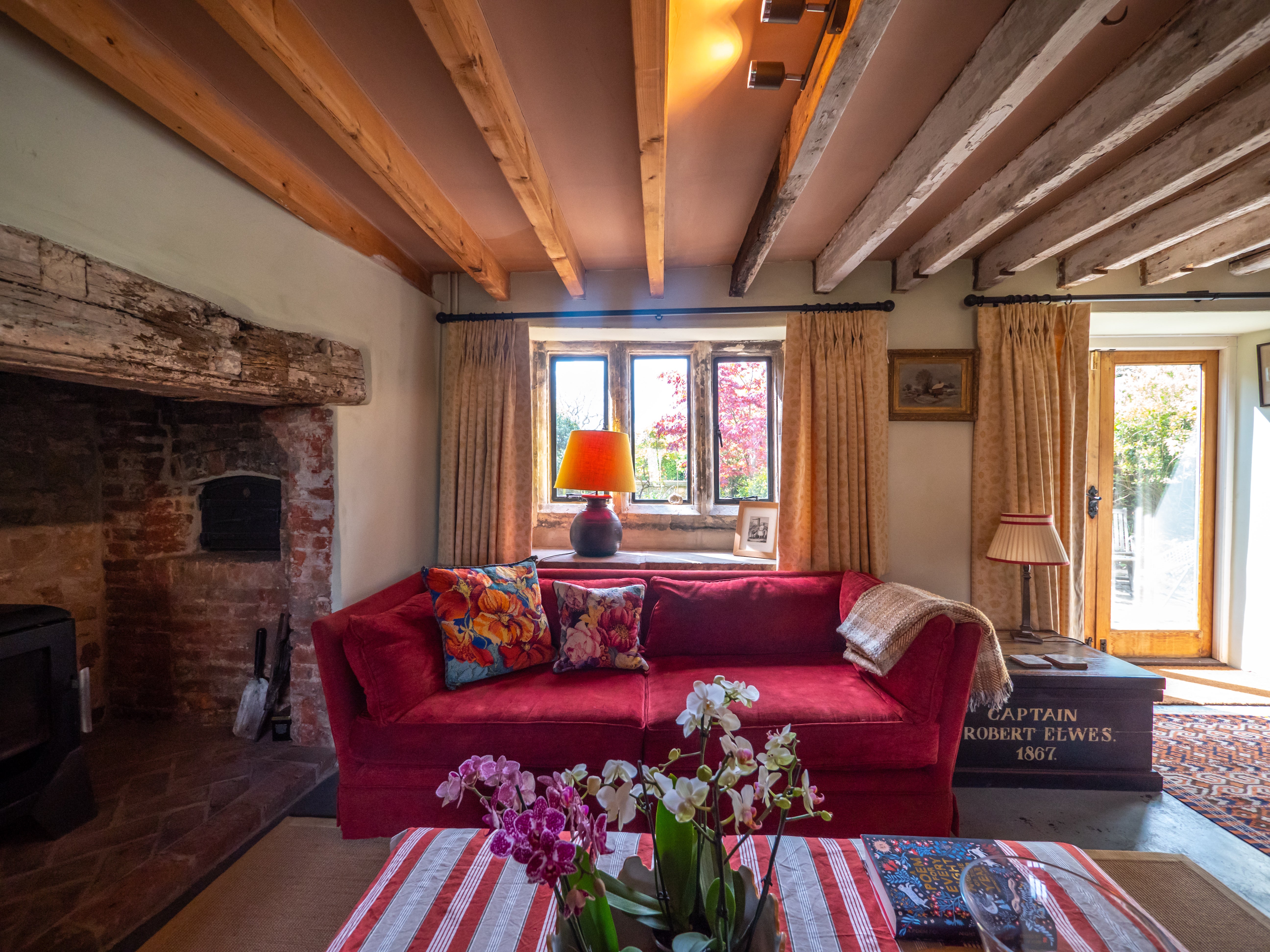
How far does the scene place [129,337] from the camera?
1400 mm

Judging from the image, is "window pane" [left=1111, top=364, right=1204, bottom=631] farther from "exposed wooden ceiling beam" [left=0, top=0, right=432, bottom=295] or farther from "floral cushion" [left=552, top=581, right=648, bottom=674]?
"exposed wooden ceiling beam" [left=0, top=0, right=432, bottom=295]

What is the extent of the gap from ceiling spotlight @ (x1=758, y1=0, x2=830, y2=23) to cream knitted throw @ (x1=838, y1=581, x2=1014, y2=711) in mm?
1842

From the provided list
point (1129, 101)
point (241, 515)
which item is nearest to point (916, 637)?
point (1129, 101)

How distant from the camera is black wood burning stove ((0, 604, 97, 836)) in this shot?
5.64 feet

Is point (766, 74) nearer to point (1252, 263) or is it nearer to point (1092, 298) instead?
point (1092, 298)

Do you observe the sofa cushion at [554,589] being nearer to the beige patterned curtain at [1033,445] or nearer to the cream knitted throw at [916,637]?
the cream knitted throw at [916,637]

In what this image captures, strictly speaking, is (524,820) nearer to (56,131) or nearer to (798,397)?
(56,131)

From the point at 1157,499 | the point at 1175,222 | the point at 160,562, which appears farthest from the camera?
the point at 1157,499

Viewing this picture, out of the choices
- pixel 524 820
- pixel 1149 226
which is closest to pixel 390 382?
pixel 524 820

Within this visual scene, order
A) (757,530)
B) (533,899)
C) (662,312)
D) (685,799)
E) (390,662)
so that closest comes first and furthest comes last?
(685,799) < (533,899) < (390,662) < (662,312) < (757,530)

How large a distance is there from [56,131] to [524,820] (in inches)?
74.9

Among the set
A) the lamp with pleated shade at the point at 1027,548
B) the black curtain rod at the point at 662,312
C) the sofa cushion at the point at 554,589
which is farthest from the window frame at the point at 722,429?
the lamp with pleated shade at the point at 1027,548

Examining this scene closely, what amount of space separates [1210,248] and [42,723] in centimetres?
495

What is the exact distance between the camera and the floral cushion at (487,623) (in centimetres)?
210
